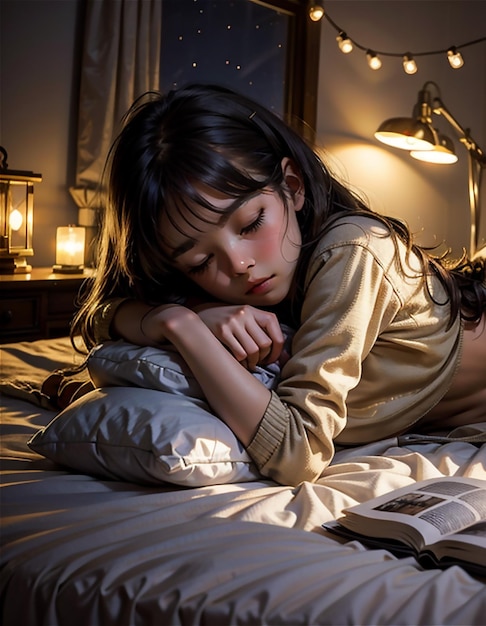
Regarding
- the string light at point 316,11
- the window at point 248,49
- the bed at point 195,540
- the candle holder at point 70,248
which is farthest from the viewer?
the window at point 248,49

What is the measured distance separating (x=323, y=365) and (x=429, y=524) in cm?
29

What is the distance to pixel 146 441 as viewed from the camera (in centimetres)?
99

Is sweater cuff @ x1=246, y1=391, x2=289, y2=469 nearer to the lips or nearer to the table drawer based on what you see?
the lips

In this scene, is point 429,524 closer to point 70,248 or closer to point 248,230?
point 248,230

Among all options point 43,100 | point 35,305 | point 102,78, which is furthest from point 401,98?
point 35,305

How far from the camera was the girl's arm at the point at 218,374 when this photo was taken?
1.05 m

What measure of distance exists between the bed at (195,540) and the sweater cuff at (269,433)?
23mm

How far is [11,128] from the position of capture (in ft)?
10.1

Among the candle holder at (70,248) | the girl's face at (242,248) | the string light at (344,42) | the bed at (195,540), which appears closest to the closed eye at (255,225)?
the girl's face at (242,248)

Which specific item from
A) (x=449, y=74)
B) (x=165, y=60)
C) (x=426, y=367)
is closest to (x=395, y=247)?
(x=426, y=367)

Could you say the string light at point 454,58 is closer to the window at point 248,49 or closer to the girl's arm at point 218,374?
the window at point 248,49

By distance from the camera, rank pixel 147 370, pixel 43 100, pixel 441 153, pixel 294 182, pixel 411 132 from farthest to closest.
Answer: pixel 441 153, pixel 411 132, pixel 43 100, pixel 294 182, pixel 147 370

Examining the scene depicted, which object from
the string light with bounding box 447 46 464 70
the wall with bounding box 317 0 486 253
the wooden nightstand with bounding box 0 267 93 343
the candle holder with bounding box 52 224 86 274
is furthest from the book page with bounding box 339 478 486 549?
the wall with bounding box 317 0 486 253

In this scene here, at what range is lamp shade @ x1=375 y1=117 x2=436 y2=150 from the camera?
345 centimetres
